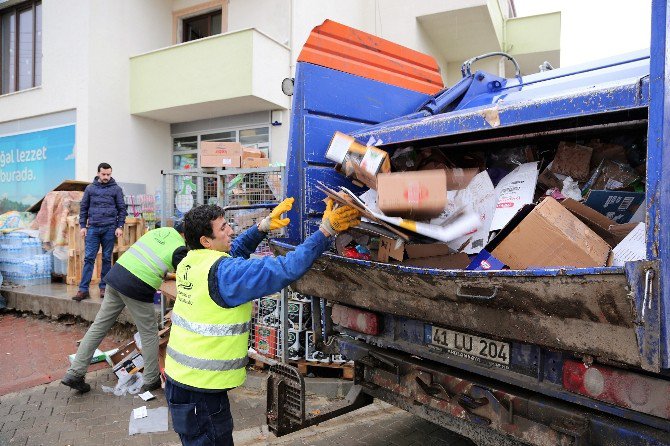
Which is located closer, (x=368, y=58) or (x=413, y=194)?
(x=413, y=194)

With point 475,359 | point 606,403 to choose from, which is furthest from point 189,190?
point 606,403

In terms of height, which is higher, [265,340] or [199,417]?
[199,417]

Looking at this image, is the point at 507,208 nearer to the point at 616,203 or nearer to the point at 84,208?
the point at 616,203

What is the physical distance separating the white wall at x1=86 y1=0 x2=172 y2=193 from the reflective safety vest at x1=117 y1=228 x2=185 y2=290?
20.6 feet

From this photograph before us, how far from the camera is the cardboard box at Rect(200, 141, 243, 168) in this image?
255 inches

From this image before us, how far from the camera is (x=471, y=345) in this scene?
83.4 inches

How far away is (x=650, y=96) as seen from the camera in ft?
4.76

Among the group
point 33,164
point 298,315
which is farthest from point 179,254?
point 33,164

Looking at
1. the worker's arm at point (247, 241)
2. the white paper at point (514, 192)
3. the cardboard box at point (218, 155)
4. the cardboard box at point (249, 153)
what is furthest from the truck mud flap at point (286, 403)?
the cardboard box at point (249, 153)

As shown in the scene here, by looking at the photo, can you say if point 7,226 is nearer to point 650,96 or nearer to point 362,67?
point 362,67

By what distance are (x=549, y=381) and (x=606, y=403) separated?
0.21 m

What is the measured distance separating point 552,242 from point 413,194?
1.96 feet

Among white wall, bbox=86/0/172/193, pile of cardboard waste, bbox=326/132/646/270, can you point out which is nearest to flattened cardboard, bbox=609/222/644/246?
pile of cardboard waste, bbox=326/132/646/270

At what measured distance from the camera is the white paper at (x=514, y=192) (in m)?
2.13
